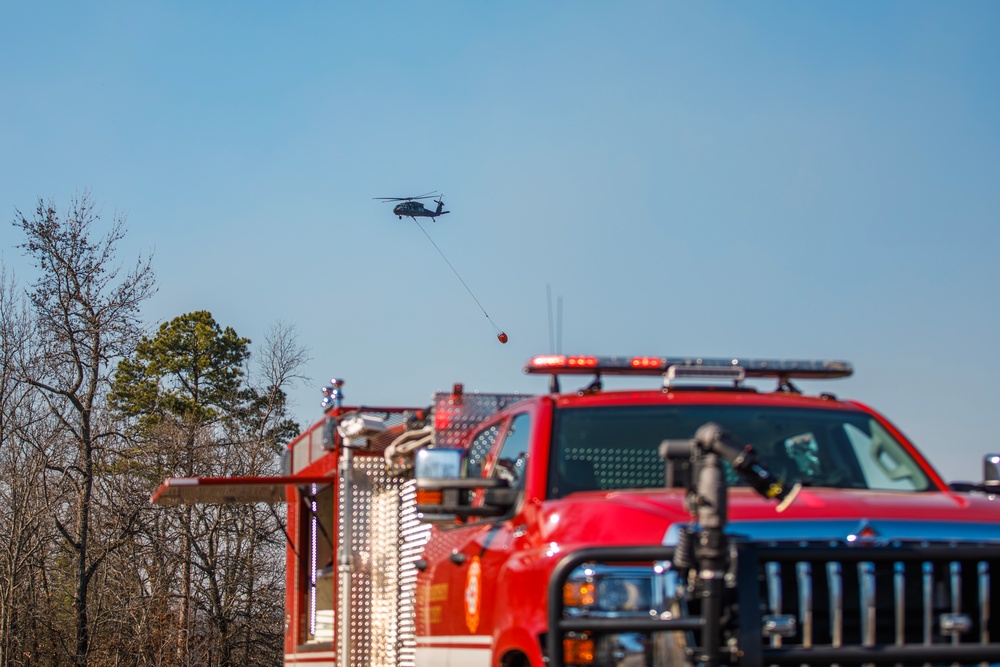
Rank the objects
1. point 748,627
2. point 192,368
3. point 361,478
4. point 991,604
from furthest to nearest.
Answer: point 192,368, point 361,478, point 991,604, point 748,627

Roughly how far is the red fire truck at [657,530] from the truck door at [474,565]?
17 mm

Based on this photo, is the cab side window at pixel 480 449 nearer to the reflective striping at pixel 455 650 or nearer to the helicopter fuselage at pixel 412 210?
the reflective striping at pixel 455 650

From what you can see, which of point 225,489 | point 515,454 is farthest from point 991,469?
point 225,489

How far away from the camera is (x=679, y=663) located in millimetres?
4348

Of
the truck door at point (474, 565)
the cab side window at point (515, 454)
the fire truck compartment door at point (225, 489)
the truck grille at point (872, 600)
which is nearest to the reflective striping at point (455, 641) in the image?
the truck door at point (474, 565)

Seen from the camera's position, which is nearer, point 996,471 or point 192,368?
point 996,471

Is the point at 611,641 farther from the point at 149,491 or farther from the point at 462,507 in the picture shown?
the point at 149,491

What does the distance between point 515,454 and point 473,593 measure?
66 cm

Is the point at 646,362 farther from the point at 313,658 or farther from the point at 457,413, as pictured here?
the point at 313,658

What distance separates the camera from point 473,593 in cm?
600

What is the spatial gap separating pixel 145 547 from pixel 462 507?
33854 mm

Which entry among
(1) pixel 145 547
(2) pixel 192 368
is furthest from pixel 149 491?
(2) pixel 192 368

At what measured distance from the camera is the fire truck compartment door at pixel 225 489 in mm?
10695

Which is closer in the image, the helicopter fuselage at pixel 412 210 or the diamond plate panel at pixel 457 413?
the diamond plate panel at pixel 457 413
